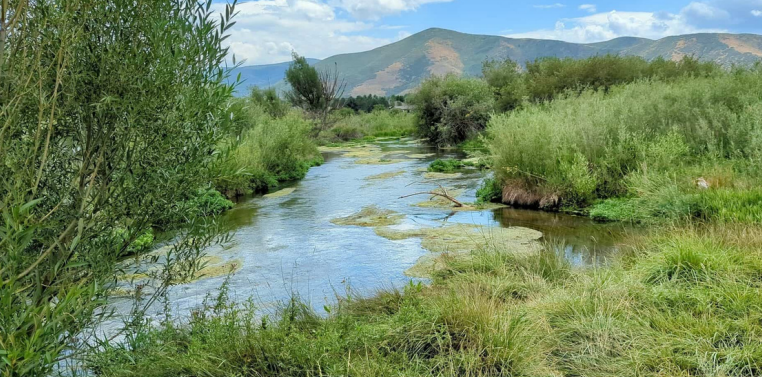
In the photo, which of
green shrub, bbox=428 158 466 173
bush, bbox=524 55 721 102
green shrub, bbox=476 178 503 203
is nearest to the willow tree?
green shrub, bbox=476 178 503 203

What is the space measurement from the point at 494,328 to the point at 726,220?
19.4ft

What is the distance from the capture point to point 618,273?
651 cm

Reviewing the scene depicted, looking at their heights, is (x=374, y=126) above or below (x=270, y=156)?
below

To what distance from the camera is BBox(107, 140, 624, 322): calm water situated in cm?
777

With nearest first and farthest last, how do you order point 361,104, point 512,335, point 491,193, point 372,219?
1. point 512,335
2. point 372,219
3. point 491,193
4. point 361,104

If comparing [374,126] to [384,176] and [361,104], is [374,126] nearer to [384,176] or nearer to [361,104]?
[361,104]

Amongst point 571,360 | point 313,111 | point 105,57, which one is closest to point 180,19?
point 105,57

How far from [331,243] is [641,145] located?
725 centimetres

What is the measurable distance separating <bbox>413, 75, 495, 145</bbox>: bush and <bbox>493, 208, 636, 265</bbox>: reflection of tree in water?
19215mm

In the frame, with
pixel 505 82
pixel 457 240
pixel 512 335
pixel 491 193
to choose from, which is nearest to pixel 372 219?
pixel 457 240

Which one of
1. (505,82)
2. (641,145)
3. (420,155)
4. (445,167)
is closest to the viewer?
(641,145)

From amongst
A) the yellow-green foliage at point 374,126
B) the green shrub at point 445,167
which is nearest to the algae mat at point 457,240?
the green shrub at point 445,167

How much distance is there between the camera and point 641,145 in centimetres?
1239

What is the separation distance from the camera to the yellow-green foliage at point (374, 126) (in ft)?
147
